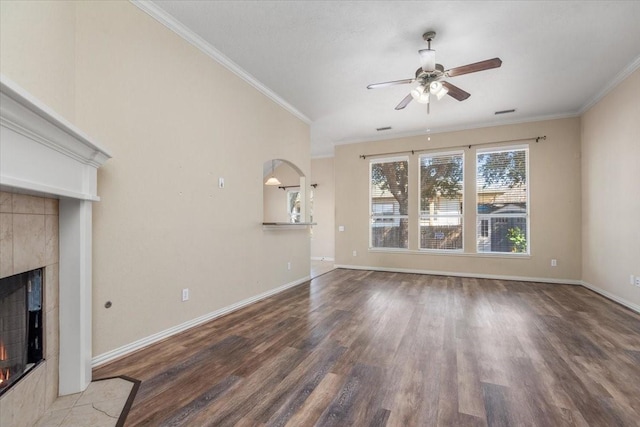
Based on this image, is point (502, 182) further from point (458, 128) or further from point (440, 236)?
point (440, 236)

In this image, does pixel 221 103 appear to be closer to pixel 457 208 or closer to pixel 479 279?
pixel 457 208

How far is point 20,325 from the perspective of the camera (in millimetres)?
1493

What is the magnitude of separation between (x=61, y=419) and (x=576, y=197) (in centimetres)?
701

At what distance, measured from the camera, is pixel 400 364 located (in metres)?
2.17

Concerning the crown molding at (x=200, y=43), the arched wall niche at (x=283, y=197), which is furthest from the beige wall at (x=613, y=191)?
the arched wall niche at (x=283, y=197)

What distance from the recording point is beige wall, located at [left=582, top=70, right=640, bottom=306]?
3473mm

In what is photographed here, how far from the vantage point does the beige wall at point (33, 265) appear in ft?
4.30

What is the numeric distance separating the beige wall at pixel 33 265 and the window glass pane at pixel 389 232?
559 centimetres

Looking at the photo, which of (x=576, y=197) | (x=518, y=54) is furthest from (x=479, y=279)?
(x=518, y=54)

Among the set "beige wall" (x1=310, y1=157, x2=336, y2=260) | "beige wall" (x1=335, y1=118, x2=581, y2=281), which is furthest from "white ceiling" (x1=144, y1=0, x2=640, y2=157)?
"beige wall" (x1=310, y1=157, x2=336, y2=260)

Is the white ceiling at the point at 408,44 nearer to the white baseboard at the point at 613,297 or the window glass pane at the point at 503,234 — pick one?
the window glass pane at the point at 503,234

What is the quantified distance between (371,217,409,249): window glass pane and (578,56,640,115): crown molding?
352cm

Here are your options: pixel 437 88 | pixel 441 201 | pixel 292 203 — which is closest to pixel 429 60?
pixel 437 88

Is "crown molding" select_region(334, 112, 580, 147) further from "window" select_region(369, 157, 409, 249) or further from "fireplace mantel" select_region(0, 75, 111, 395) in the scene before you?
"fireplace mantel" select_region(0, 75, 111, 395)
